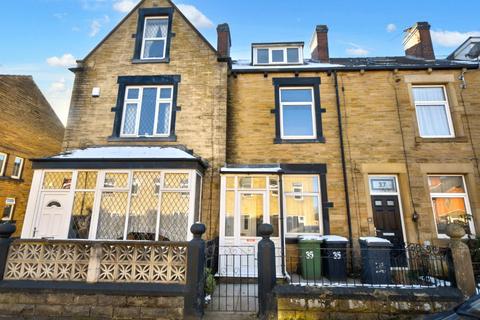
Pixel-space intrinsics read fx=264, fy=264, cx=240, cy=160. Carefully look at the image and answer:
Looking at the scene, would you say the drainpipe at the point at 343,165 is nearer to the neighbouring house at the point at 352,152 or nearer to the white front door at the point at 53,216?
the neighbouring house at the point at 352,152

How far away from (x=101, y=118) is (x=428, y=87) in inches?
527

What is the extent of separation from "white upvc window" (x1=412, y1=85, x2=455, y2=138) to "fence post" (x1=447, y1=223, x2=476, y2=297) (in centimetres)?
642

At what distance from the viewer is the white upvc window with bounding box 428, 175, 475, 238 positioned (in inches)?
371

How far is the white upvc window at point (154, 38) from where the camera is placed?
11.4m

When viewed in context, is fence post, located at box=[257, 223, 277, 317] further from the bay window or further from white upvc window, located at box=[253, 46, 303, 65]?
white upvc window, located at box=[253, 46, 303, 65]

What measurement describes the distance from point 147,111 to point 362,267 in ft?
31.1

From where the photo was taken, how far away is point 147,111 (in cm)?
1069

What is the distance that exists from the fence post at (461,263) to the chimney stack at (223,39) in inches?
402

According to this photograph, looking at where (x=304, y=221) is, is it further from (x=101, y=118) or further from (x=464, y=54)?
(x=464, y=54)

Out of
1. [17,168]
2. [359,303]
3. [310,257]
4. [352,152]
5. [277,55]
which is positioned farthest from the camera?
[17,168]

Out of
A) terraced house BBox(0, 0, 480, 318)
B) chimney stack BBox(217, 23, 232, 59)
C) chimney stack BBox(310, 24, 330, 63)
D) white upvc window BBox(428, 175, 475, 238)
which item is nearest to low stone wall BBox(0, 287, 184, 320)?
terraced house BBox(0, 0, 480, 318)

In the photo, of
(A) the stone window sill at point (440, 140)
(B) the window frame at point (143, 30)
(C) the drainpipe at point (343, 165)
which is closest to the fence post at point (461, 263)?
(C) the drainpipe at point (343, 165)

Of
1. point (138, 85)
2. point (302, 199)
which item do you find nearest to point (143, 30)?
point (138, 85)

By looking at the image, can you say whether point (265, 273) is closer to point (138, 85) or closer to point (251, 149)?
point (251, 149)
